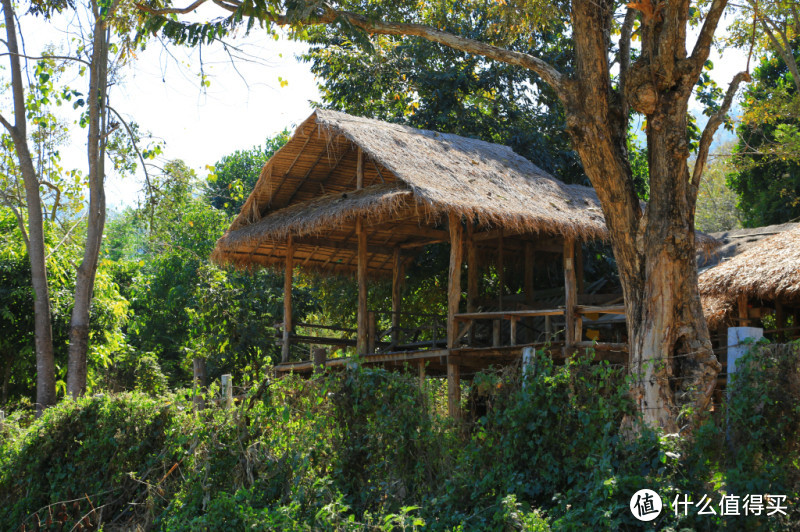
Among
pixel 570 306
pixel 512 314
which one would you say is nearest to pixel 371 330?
pixel 512 314

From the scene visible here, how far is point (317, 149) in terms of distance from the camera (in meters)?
10.8

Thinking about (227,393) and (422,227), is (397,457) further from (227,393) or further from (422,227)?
(422,227)

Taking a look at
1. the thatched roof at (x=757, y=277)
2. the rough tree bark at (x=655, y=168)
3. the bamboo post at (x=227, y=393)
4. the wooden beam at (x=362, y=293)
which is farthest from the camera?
the wooden beam at (x=362, y=293)

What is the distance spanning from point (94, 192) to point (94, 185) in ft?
0.34

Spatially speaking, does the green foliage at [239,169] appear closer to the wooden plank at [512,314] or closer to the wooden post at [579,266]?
the wooden post at [579,266]

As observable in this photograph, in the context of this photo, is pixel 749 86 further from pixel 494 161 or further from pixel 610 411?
pixel 610 411

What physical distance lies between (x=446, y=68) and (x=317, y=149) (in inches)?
240

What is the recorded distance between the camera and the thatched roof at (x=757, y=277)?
30.0 feet

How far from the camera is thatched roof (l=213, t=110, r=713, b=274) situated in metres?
8.88

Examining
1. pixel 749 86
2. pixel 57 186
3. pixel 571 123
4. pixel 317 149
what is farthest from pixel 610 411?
pixel 749 86

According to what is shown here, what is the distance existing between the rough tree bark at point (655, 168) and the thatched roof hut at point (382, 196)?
84.1 inches

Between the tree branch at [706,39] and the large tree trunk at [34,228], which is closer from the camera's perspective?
the tree branch at [706,39]

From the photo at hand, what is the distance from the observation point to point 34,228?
10.5 meters

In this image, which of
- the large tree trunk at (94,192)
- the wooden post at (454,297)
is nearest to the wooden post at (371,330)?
the wooden post at (454,297)
